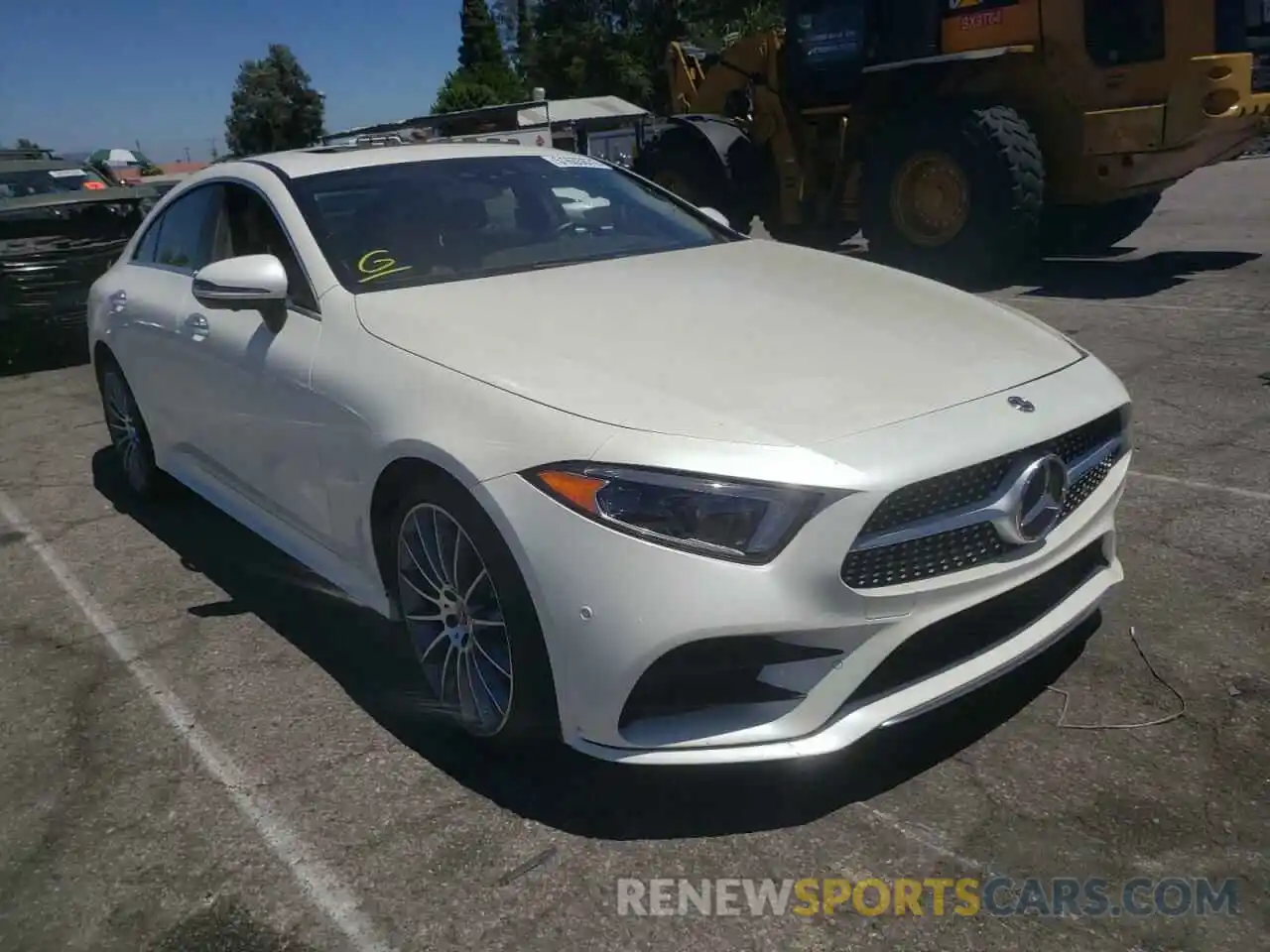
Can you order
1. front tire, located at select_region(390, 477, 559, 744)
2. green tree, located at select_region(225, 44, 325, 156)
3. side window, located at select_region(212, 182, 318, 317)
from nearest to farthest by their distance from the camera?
front tire, located at select_region(390, 477, 559, 744)
side window, located at select_region(212, 182, 318, 317)
green tree, located at select_region(225, 44, 325, 156)

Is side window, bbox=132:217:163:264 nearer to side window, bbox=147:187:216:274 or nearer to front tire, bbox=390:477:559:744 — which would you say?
side window, bbox=147:187:216:274

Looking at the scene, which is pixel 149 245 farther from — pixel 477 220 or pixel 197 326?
pixel 477 220

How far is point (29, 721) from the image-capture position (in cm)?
349

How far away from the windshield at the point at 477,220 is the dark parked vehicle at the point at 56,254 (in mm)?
6378

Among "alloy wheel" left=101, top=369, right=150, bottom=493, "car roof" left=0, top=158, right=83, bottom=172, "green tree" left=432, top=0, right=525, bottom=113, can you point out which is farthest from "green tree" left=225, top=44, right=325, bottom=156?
"alloy wheel" left=101, top=369, right=150, bottom=493

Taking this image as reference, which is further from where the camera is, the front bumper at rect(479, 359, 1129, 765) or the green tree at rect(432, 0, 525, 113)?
the green tree at rect(432, 0, 525, 113)

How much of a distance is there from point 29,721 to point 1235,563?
3833 mm

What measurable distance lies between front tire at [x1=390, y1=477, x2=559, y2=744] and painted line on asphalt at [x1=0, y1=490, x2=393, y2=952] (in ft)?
1.64

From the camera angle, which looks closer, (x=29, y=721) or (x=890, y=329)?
(x=890, y=329)

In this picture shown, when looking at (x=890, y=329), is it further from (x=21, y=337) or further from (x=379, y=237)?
(x=21, y=337)

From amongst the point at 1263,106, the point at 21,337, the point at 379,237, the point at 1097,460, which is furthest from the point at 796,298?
the point at 21,337

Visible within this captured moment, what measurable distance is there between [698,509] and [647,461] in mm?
146

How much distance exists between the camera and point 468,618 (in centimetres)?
293

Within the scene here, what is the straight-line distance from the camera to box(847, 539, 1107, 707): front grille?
8.36 ft
